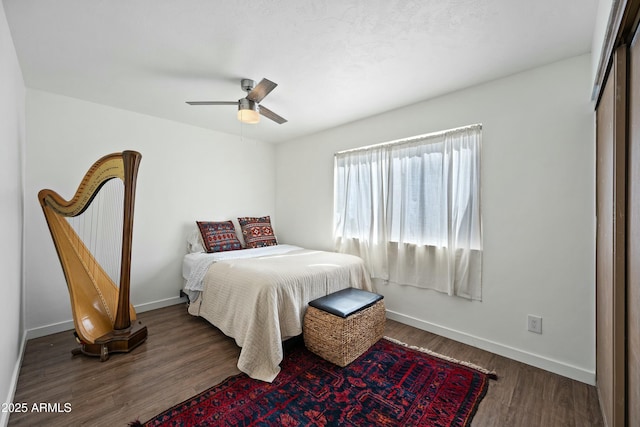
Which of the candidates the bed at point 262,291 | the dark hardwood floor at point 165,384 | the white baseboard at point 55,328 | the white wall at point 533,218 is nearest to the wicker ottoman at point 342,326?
the bed at point 262,291

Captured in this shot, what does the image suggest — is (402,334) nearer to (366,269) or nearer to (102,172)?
(366,269)

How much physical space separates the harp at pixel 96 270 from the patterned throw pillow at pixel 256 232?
5.29 ft

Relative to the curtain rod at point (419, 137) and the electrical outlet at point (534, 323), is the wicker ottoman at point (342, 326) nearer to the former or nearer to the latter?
the electrical outlet at point (534, 323)

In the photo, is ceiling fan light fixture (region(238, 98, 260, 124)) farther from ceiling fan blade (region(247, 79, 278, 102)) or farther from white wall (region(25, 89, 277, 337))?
white wall (region(25, 89, 277, 337))

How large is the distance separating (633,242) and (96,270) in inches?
Result: 139

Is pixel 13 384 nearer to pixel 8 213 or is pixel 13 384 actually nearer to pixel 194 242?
pixel 8 213

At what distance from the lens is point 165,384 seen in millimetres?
1863

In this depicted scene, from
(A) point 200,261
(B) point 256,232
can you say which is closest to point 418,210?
(B) point 256,232

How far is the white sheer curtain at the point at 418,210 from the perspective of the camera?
2.46 metres

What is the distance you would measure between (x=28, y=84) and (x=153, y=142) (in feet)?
3.55

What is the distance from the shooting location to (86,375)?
195 cm

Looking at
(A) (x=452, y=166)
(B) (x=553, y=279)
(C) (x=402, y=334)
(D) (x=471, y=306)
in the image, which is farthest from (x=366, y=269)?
(B) (x=553, y=279)

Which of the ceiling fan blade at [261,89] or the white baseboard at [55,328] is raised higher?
the ceiling fan blade at [261,89]

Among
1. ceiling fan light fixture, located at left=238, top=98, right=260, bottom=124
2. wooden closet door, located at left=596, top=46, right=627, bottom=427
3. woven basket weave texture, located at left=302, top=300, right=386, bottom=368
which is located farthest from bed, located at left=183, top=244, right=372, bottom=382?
wooden closet door, located at left=596, top=46, right=627, bottom=427
